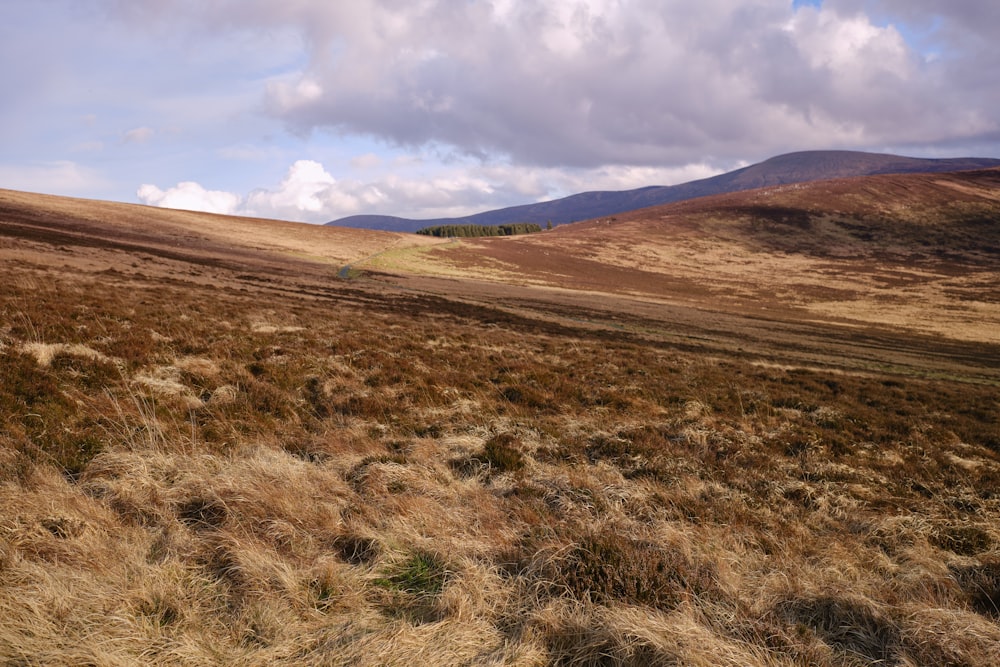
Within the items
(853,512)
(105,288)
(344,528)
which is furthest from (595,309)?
(344,528)

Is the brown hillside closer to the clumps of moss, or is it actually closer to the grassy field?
the grassy field

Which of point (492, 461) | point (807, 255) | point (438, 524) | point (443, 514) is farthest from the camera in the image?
point (807, 255)

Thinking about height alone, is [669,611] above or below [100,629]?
below

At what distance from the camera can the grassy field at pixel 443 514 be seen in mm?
3422

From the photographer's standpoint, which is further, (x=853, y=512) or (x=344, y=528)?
(x=853, y=512)

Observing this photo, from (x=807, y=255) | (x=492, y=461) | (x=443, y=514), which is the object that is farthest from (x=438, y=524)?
(x=807, y=255)

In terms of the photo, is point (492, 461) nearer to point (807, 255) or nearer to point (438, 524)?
point (438, 524)

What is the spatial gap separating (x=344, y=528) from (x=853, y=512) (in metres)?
6.89

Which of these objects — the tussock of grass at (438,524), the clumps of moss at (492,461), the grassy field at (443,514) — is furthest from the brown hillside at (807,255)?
the clumps of moss at (492,461)

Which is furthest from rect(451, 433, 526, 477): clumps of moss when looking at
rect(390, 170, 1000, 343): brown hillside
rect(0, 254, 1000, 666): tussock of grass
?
rect(390, 170, 1000, 343): brown hillside

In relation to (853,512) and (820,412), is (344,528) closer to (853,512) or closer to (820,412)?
(853,512)

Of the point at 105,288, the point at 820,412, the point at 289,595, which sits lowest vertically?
the point at 820,412

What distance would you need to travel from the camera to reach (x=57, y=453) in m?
5.57

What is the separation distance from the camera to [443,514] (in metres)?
5.12
